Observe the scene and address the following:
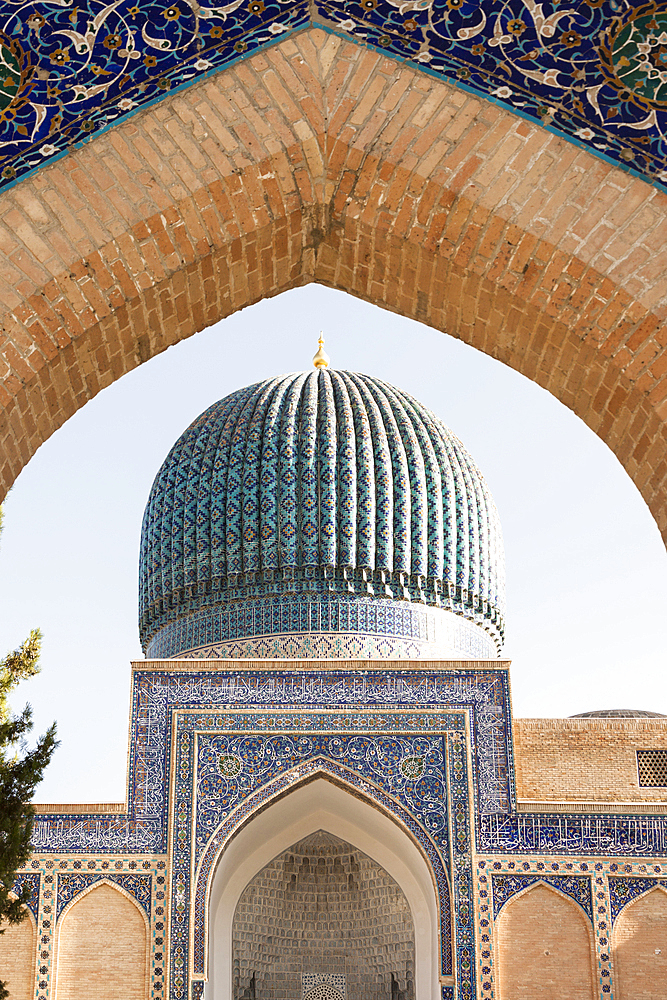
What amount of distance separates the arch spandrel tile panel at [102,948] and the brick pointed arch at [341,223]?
607cm

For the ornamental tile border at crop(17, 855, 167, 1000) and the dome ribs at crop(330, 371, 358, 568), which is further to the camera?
the dome ribs at crop(330, 371, 358, 568)

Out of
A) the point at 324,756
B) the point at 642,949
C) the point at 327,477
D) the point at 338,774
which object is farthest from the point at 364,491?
the point at 642,949

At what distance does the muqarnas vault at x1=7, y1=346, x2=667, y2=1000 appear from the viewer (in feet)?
→ 25.3

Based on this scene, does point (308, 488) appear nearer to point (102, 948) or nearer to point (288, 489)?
point (288, 489)

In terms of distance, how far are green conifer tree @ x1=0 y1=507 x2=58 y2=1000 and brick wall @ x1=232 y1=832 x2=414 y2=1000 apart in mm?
4711

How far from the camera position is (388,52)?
2.41 metres

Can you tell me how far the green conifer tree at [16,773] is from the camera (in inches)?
179

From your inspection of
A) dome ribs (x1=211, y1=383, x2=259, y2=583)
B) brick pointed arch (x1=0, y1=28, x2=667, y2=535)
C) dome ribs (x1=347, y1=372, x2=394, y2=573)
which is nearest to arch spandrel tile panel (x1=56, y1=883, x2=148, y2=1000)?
dome ribs (x1=211, y1=383, x2=259, y2=583)

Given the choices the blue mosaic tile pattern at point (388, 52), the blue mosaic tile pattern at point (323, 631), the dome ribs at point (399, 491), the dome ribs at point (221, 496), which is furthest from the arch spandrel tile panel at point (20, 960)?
the blue mosaic tile pattern at point (388, 52)

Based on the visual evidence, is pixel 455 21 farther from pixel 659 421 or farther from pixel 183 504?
pixel 183 504

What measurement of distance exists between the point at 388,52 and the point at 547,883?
258 inches

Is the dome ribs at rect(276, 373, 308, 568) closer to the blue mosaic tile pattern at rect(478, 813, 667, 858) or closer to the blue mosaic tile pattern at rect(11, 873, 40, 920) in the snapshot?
the blue mosaic tile pattern at rect(478, 813, 667, 858)

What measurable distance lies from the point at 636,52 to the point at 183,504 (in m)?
8.44

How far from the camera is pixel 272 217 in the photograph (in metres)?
2.51
